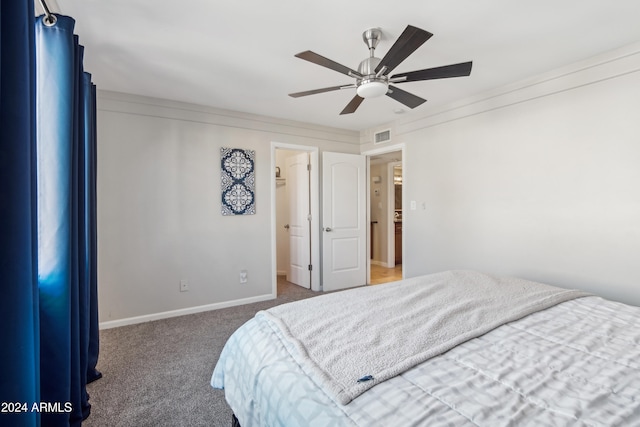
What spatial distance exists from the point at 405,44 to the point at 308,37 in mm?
799

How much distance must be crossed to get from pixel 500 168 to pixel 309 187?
2.38 m

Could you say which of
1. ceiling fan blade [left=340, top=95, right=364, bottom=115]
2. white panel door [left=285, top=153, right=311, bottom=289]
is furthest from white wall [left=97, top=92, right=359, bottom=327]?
ceiling fan blade [left=340, top=95, right=364, bottom=115]

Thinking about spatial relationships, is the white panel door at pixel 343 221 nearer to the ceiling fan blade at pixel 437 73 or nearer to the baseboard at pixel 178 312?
the baseboard at pixel 178 312

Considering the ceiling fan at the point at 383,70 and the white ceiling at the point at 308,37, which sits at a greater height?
the white ceiling at the point at 308,37

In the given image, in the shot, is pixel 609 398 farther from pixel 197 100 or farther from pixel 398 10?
pixel 197 100

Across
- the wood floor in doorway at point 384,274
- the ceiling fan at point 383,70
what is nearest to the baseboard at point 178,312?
the wood floor in doorway at point 384,274

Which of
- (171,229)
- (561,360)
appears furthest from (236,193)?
(561,360)

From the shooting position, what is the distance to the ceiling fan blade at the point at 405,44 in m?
1.52

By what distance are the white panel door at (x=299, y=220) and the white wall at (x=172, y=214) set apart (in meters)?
0.68

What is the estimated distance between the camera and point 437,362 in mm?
1123

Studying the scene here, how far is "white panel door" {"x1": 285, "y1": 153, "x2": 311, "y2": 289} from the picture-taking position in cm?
443

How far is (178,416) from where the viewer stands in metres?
1.76

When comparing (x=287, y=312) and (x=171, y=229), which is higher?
(x=171, y=229)

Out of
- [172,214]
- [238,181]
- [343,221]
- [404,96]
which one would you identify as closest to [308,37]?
[404,96]
